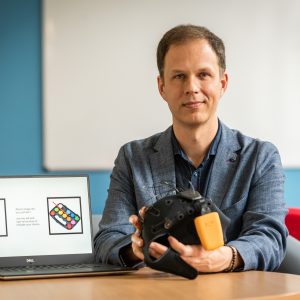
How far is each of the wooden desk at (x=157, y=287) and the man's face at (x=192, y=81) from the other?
2.33 feet

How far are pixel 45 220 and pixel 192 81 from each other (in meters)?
0.74

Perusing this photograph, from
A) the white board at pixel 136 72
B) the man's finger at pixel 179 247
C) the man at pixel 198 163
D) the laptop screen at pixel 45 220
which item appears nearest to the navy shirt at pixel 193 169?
the man at pixel 198 163

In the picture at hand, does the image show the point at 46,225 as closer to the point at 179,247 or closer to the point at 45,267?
the point at 45,267

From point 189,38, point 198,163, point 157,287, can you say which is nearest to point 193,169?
point 198,163

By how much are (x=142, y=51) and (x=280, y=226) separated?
2141mm

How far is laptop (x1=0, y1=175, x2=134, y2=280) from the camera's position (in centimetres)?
198

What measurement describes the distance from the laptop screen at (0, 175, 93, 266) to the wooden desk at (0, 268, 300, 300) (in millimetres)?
191

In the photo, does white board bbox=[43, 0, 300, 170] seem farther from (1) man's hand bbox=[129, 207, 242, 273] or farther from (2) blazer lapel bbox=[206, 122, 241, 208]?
(1) man's hand bbox=[129, 207, 242, 273]

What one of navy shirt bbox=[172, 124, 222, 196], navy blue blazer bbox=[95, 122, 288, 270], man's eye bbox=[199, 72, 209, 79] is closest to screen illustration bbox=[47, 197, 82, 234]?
navy blue blazer bbox=[95, 122, 288, 270]

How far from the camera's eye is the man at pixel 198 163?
2279mm

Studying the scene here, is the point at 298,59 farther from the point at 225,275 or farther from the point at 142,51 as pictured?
the point at 225,275

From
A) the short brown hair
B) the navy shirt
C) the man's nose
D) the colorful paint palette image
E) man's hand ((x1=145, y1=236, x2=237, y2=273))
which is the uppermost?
the short brown hair

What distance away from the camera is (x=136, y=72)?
411 cm

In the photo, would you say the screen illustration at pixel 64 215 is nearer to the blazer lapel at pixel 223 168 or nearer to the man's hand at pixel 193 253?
the man's hand at pixel 193 253
